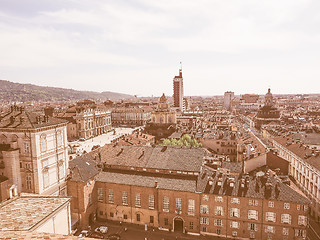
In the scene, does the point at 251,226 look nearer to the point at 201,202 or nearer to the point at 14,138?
the point at 201,202

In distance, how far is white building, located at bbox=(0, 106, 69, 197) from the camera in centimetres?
4638

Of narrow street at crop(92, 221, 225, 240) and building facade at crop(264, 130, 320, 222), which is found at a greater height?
building facade at crop(264, 130, 320, 222)

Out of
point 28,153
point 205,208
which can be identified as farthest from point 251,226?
point 28,153

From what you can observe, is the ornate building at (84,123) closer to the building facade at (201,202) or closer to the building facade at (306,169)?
the building facade at (201,202)

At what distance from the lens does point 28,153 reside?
4672 cm

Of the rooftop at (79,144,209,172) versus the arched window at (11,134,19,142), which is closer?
the arched window at (11,134,19,142)

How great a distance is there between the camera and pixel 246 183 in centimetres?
4903

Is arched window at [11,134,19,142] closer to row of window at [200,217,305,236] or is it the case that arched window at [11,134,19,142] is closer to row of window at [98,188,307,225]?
row of window at [98,188,307,225]

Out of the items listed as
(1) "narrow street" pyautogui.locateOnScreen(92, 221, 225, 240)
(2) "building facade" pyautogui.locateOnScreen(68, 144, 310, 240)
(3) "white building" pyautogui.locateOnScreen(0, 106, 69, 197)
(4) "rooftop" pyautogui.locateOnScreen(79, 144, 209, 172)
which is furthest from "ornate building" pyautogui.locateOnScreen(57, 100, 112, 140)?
(1) "narrow street" pyautogui.locateOnScreen(92, 221, 225, 240)

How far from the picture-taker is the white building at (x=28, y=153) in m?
46.4

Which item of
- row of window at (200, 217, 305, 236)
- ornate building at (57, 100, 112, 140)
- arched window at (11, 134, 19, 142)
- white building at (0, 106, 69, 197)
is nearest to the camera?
row of window at (200, 217, 305, 236)

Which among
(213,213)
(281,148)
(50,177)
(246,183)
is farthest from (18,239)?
(281,148)

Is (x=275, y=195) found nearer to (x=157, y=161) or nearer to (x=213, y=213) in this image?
(x=213, y=213)

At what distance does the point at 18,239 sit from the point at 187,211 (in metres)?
38.3
